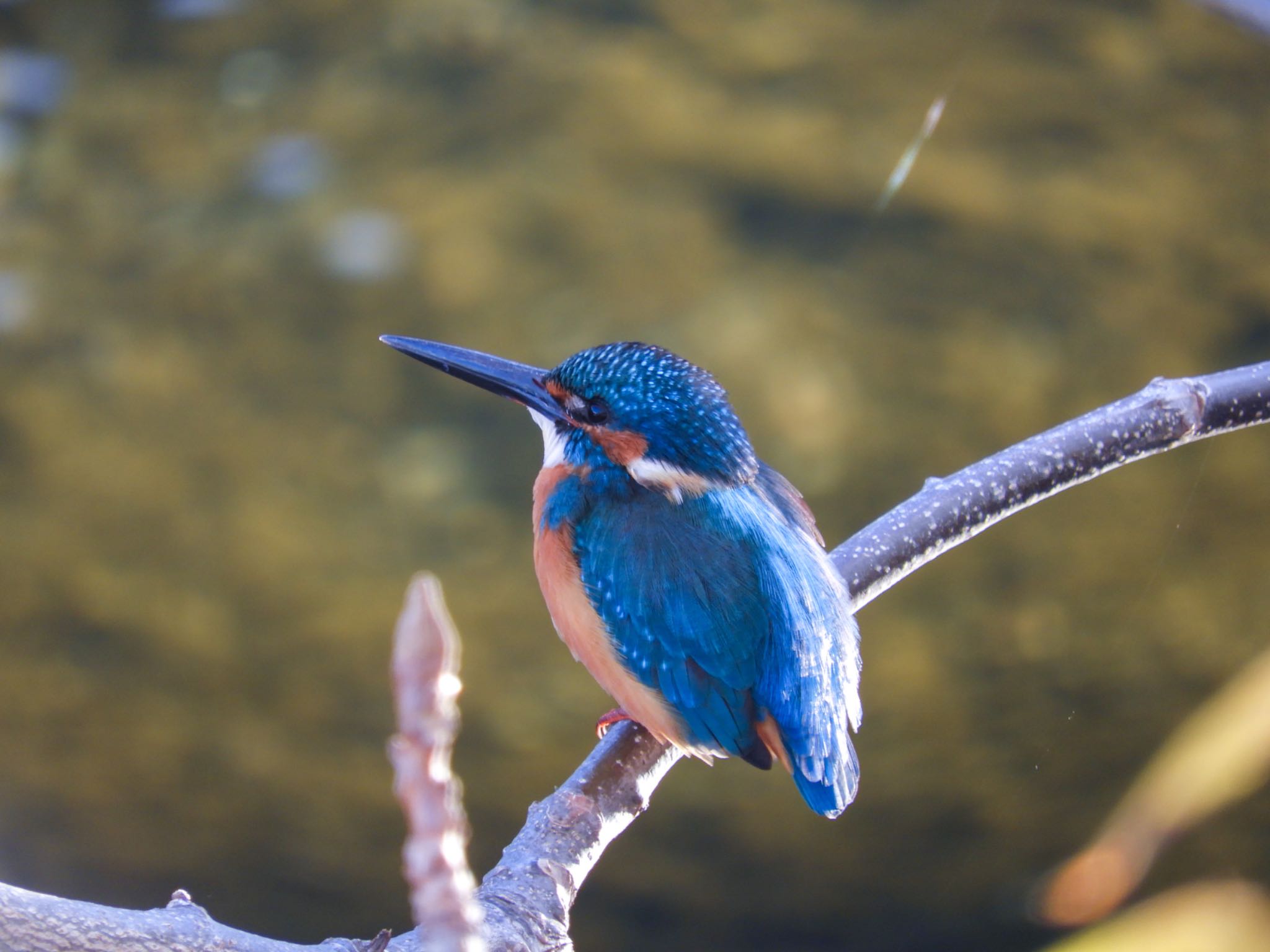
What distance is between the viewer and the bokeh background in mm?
2791

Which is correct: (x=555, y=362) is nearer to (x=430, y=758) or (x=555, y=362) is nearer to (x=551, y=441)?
(x=551, y=441)

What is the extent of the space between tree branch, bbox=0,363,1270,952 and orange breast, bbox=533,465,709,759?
49 millimetres

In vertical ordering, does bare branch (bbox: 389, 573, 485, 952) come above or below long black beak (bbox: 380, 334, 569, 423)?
below

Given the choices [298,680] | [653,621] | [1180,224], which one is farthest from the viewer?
[1180,224]

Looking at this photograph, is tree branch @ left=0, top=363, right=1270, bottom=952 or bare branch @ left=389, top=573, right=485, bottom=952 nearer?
bare branch @ left=389, top=573, right=485, bottom=952

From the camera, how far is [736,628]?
140 centimetres

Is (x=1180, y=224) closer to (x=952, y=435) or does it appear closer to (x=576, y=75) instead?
(x=952, y=435)

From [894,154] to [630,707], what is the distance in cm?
199

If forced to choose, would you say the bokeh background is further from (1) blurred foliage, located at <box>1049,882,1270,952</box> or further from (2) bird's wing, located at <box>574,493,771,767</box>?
(2) bird's wing, located at <box>574,493,771,767</box>

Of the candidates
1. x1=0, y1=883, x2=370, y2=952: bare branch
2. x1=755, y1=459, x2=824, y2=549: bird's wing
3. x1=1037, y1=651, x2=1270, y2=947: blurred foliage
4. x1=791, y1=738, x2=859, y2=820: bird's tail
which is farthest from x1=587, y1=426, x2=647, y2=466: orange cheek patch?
x1=1037, y1=651, x2=1270, y2=947: blurred foliage

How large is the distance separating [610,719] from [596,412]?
15.3 inches

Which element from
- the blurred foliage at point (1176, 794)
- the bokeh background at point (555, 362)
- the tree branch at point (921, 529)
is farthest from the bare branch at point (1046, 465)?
the blurred foliage at point (1176, 794)

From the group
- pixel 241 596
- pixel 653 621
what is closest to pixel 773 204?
pixel 241 596

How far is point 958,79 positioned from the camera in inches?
122
